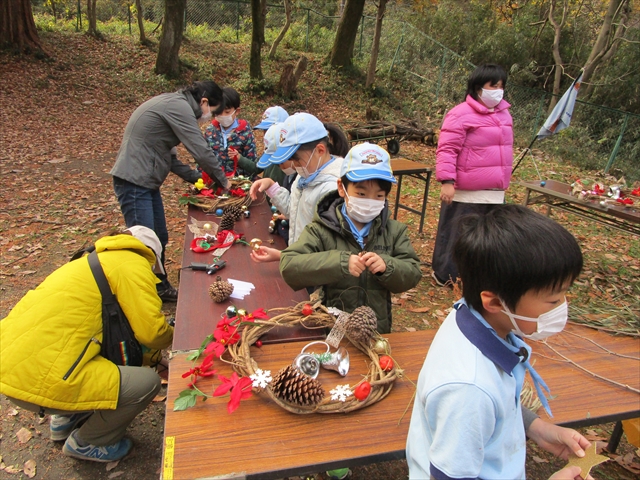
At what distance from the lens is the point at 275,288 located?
94.0 inches

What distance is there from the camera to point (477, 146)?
12.8 ft

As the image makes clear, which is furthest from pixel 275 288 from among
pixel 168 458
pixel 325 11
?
pixel 325 11

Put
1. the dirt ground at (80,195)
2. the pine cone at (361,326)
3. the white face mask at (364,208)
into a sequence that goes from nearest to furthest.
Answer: the pine cone at (361,326), the white face mask at (364,208), the dirt ground at (80,195)

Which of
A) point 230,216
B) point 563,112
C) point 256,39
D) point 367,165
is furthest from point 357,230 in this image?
point 256,39

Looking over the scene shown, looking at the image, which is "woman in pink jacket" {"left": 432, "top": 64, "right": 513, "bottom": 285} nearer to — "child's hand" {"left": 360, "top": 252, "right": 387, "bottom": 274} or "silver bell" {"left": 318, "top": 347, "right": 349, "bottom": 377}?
"child's hand" {"left": 360, "top": 252, "right": 387, "bottom": 274}

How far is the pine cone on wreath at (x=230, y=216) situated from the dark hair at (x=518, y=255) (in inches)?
90.8

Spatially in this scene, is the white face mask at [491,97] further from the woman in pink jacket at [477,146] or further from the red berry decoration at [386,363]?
the red berry decoration at [386,363]

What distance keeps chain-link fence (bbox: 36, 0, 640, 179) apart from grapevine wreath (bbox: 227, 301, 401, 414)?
11195 mm

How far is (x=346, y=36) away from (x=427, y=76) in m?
3.38

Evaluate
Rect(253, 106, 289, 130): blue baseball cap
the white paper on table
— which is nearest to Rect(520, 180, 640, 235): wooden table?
Rect(253, 106, 289, 130): blue baseball cap

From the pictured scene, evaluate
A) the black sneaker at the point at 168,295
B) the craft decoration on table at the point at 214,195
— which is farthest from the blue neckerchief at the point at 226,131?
the black sneaker at the point at 168,295

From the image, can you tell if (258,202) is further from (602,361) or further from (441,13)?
(441,13)

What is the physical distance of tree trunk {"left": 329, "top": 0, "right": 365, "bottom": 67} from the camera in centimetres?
1376

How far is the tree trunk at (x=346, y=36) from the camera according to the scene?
1376 centimetres
